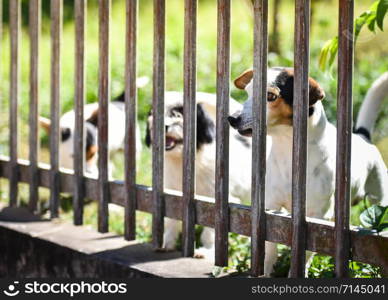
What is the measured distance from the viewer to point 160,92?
4.04m

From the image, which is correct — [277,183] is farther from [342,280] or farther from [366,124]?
[366,124]

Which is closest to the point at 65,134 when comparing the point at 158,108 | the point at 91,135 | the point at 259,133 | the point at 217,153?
the point at 91,135

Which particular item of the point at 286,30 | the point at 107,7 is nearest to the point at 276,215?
the point at 107,7

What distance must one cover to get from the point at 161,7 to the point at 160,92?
0.42 metres

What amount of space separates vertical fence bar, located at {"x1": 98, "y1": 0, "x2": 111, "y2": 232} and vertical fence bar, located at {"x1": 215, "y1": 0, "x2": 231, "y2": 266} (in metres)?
0.95

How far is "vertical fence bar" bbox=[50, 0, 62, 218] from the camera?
189 inches

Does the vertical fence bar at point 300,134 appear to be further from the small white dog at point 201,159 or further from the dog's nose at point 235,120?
the small white dog at point 201,159

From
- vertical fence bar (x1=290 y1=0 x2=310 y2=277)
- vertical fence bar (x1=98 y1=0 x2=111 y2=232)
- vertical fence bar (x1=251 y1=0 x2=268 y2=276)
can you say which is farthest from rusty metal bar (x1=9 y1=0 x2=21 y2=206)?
vertical fence bar (x1=290 y1=0 x2=310 y2=277)

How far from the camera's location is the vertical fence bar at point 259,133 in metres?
3.44

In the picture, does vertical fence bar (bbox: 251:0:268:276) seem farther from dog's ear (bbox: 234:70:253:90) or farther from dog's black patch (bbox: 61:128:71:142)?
dog's black patch (bbox: 61:128:71:142)

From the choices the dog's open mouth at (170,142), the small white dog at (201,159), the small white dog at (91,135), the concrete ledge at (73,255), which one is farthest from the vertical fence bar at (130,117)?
the small white dog at (91,135)

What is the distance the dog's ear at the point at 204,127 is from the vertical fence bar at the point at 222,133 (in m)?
0.87

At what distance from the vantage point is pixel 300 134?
3324 mm

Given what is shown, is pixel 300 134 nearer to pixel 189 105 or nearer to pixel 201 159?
pixel 189 105
